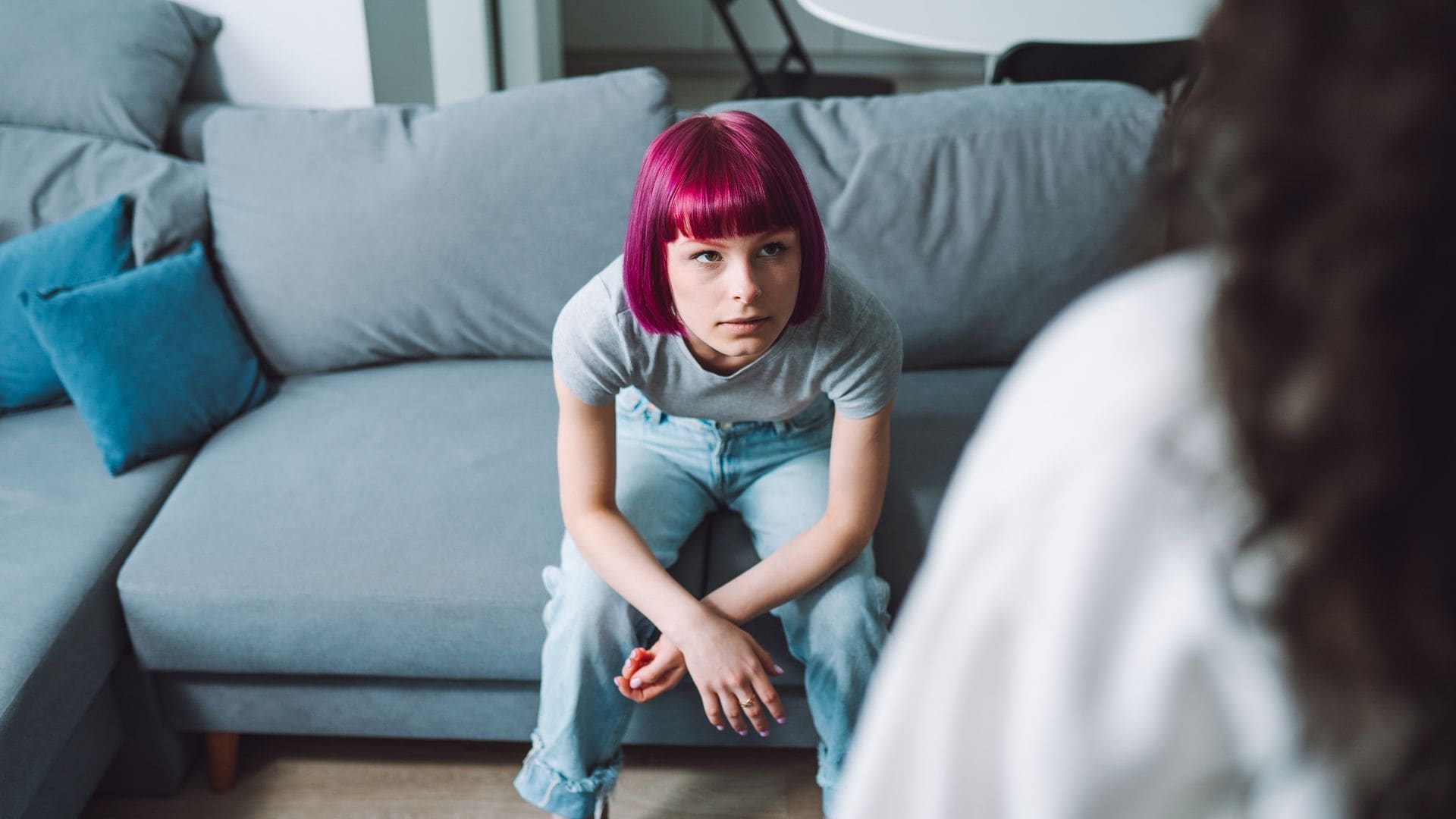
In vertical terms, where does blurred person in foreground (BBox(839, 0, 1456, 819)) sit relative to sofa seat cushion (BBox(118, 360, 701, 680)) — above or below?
above

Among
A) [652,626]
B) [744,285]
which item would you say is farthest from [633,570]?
[744,285]

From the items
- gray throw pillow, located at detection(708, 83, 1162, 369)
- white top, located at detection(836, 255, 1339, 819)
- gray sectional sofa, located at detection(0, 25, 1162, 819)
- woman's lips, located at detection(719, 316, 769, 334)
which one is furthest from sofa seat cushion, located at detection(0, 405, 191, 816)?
white top, located at detection(836, 255, 1339, 819)

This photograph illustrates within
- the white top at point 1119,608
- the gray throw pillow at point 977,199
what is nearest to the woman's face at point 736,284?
the gray throw pillow at point 977,199

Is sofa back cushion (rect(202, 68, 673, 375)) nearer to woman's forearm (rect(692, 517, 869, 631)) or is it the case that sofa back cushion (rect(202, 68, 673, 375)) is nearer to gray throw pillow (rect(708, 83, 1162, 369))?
gray throw pillow (rect(708, 83, 1162, 369))

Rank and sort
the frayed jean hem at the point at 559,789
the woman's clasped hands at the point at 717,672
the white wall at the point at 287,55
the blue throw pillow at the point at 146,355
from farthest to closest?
the white wall at the point at 287,55 < the blue throw pillow at the point at 146,355 < the frayed jean hem at the point at 559,789 < the woman's clasped hands at the point at 717,672

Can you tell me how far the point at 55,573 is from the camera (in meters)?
1.29

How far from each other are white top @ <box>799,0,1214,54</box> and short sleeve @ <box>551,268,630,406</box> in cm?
129

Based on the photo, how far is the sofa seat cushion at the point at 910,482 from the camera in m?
1.31


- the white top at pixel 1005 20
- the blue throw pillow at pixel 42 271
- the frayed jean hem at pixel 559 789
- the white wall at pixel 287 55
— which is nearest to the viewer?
the frayed jean hem at pixel 559 789

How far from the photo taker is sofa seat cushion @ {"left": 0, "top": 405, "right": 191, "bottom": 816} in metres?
1.16

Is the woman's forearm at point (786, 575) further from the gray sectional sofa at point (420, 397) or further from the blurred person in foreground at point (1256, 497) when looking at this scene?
the blurred person in foreground at point (1256, 497)

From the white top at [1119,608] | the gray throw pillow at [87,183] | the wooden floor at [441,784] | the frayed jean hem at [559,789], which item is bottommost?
the wooden floor at [441,784]

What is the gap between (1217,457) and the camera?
0.38 m

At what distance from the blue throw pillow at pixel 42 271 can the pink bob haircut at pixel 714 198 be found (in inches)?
37.8
